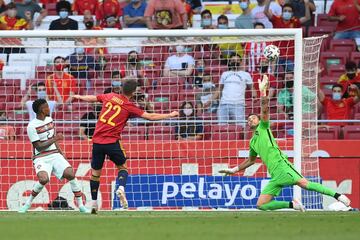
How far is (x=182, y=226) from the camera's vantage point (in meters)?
14.8

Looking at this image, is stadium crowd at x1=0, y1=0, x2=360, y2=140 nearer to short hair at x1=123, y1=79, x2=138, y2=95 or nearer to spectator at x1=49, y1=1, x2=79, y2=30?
spectator at x1=49, y1=1, x2=79, y2=30

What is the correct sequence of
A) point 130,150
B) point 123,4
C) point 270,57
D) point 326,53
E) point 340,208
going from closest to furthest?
point 270,57 < point 340,208 < point 130,150 < point 326,53 < point 123,4

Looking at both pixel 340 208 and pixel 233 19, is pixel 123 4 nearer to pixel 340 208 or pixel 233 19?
pixel 233 19

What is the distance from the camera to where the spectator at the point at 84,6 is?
89.8ft

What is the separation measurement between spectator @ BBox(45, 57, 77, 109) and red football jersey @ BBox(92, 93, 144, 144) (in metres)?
3.53

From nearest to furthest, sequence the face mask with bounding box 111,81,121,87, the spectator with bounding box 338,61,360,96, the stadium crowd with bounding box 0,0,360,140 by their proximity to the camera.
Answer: the stadium crowd with bounding box 0,0,360,140
the face mask with bounding box 111,81,121,87
the spectator with bounding box 338,61,360,96

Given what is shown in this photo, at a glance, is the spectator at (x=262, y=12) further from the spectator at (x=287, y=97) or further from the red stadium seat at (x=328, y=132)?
the spectator at (x=287, y=97)

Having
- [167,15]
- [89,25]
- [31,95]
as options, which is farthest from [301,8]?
[31,95]

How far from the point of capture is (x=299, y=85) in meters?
19.8

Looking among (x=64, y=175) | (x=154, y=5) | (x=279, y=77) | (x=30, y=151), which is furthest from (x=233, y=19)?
(x=64, y=175)

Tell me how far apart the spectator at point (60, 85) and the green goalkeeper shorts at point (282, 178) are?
550 centimetres

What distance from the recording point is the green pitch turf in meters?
13.3

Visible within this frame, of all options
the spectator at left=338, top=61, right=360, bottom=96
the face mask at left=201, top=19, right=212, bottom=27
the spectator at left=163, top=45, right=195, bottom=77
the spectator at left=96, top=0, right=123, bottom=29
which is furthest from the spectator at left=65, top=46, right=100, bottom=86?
the spectator at left=338, top=61, right=360, bottom=96

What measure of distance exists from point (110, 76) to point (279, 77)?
322 cm
